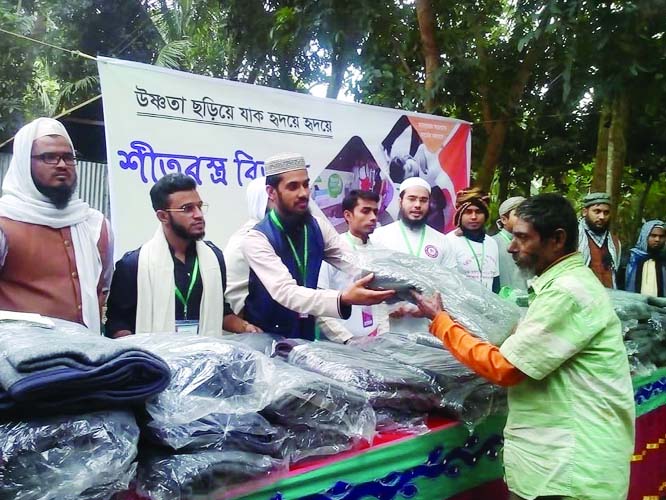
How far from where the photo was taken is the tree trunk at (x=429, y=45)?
6.25 meters

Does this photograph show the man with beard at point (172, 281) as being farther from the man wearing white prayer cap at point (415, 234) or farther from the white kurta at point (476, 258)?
the white kurta at point (476, 258)

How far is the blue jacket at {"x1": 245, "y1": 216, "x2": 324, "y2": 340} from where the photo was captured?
2.51 meters

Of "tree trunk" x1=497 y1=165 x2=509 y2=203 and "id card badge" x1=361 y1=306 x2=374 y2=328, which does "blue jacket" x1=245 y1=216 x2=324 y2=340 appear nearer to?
"id card badge" x1=361 y1=306 x2=374 y2=328

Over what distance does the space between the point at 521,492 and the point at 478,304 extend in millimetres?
546

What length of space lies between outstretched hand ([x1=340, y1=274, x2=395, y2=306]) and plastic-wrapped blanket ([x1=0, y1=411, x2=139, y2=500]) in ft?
3.21

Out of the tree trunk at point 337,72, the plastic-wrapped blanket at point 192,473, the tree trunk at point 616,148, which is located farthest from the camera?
the tree trunk at point 337,72

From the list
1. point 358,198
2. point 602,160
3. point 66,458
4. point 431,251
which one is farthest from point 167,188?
point 602,160

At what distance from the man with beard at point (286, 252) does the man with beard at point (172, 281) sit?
12 centimetres

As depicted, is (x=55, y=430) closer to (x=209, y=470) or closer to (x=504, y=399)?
(x=209, y=470)

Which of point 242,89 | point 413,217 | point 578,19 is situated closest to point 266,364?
point 413,217

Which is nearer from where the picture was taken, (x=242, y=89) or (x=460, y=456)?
(x=460, y=456)

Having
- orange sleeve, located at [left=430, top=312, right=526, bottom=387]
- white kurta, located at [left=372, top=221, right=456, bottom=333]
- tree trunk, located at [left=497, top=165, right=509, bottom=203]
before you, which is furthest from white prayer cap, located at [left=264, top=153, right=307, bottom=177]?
tree trunk, located at [left=497, top=165, right=509, bottom=203]

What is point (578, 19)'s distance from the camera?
4508 millimetres

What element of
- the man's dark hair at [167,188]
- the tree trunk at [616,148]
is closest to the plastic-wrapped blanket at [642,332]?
the man's dark hair at [167,188]
